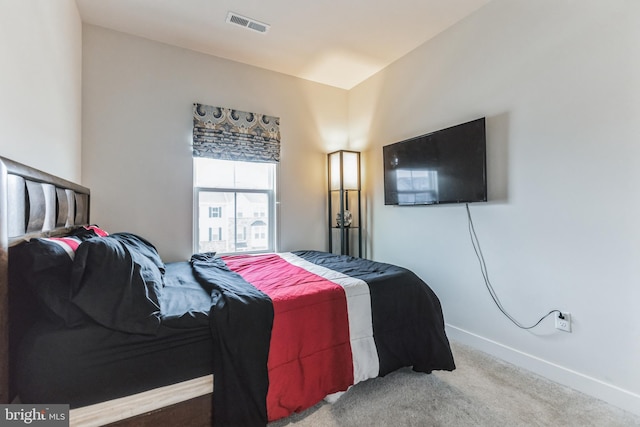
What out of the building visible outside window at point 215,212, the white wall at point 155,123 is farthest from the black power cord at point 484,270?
the building visible outside window at point 215,212

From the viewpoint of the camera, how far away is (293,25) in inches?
102

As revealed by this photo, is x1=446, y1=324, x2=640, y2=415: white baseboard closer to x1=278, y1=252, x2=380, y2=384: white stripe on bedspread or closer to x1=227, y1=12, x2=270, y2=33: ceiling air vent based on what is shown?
x1=278, y1=252, x2=380, y2=384: white stripe on bedspread

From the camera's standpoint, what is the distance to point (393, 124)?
10.7ft

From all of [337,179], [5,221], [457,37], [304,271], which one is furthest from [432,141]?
[5,221]

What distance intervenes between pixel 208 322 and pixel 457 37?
297 cm

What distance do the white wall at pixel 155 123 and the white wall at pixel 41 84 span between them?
169 mm

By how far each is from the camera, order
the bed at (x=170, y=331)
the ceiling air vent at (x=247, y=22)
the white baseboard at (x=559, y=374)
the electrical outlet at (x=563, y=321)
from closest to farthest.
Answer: the bed at (x=170, y=331) < the white baseboard at (x=559, y=374) < the electrical outlet at (x=563, y=321) < the ceiling air vent at (x=247, y=22)

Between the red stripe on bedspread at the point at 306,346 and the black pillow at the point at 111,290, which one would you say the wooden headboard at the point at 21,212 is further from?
the red stripe on bedspread at the point at 306,346

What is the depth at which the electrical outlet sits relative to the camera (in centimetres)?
188

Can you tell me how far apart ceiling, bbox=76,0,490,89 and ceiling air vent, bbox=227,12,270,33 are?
0.04 meters

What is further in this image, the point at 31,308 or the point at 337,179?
the point at 337,179

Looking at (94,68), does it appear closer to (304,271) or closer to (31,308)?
(31,308)

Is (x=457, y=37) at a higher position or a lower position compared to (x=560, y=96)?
higher

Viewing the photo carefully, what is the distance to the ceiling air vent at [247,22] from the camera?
2461 mm
